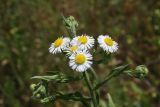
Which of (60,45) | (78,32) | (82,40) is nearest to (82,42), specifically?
(82,40)

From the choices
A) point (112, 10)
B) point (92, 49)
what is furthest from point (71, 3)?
point (92, 49)

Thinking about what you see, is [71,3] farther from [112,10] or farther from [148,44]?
[148,44]

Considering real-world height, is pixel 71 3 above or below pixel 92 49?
above

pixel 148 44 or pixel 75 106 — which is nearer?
pixel 75 106

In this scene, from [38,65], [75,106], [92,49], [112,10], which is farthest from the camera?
[112,10]

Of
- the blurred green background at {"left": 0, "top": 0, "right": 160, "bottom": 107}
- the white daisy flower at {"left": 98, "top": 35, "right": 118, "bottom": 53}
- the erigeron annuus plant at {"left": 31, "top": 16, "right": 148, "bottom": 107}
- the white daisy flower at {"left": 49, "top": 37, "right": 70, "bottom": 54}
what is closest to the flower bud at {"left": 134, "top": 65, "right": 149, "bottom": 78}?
the erigeron annuus plant at {"left": 31, "top": 16, "right": 148, "bottom": 107}

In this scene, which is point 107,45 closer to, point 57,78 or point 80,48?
point 80,48

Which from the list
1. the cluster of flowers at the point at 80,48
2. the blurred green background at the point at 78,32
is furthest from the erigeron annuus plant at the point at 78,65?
the blurred green background at the point at 78,32

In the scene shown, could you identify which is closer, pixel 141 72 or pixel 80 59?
pixel 80 59
